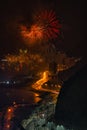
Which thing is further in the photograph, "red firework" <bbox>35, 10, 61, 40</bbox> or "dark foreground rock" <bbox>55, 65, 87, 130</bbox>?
"red firework" <bbox>35, 10, 61, 40</bbox>

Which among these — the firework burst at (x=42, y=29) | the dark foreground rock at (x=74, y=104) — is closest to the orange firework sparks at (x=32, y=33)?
the firework burst at (x=42, y=29)

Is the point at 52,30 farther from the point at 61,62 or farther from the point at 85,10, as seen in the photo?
the point at 85,10

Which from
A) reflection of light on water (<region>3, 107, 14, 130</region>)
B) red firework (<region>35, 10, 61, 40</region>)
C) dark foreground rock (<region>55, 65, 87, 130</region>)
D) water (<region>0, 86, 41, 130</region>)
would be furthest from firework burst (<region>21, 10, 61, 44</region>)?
dark foreground rock (<region>55, 65, 87, 130</region>)

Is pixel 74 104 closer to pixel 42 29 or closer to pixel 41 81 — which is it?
pixel 41 81

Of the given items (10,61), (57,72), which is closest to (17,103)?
(57,72)

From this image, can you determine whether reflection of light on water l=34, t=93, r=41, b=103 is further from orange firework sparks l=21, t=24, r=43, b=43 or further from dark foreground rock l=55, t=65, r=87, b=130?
dark foreground rock l=55, t=65, r=87, b=130
